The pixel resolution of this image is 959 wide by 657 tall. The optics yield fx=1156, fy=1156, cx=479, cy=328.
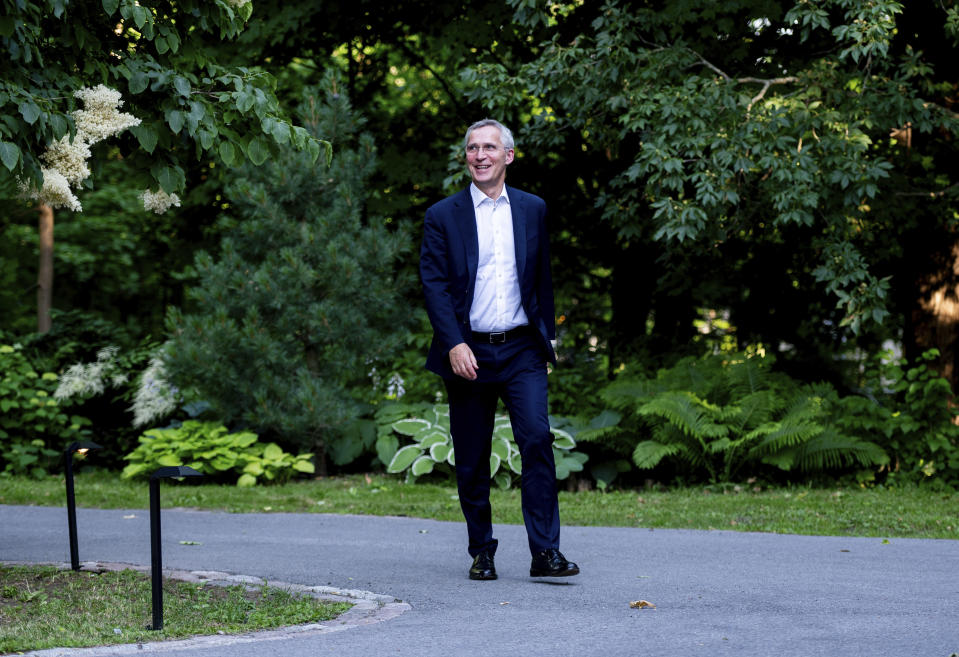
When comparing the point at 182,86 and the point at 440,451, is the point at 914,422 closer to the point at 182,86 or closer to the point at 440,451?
the point at 440,451

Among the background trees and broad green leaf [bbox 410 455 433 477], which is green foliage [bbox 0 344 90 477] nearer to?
the background trees

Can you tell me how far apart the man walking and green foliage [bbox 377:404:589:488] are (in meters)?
4.50

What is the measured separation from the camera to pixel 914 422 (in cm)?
1021

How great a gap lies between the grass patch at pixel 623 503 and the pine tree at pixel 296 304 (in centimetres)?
86

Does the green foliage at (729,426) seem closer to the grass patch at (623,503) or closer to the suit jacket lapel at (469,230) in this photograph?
the grass patch at (623,503)

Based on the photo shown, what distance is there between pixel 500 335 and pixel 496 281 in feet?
0.83

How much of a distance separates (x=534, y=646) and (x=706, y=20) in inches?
309

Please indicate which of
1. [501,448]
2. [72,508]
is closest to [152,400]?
[501,448]

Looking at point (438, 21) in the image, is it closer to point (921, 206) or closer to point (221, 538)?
point (921, 206)

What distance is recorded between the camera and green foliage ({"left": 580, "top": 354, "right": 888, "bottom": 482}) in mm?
9883

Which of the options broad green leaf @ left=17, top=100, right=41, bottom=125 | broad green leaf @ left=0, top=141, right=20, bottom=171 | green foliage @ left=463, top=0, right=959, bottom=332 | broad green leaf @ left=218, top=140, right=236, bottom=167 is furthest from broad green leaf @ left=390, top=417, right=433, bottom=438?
broad green leaf @ left=0, top=141, right=20, bottom=171

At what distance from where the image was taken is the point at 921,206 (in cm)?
1076

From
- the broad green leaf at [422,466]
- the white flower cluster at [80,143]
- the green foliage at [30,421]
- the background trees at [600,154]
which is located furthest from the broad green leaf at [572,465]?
the white flower cluster at [80,143]

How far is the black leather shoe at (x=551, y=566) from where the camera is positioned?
5.37 metres
